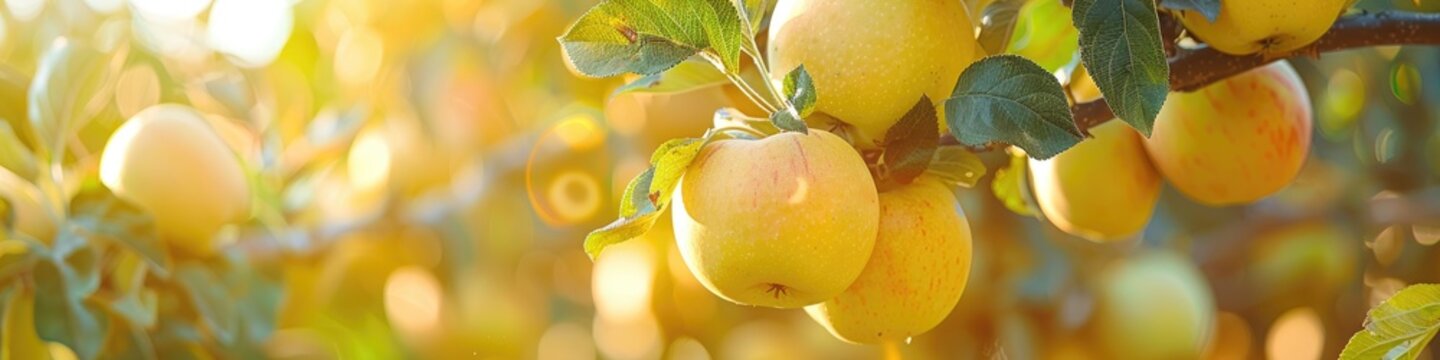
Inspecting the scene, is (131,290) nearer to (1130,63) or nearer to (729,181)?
(729,181)

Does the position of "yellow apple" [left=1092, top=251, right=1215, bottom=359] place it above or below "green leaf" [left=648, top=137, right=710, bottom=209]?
below

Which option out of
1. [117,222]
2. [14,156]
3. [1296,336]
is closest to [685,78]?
[117,222]

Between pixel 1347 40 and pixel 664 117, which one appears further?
pixel 664 117

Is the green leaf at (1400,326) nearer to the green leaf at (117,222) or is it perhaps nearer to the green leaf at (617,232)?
the green leaf at (617,232)


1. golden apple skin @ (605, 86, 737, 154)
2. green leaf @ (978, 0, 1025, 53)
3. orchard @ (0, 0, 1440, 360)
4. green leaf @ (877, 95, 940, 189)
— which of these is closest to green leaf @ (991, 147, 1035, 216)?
orchard @ (0, 0, 1440, 360)

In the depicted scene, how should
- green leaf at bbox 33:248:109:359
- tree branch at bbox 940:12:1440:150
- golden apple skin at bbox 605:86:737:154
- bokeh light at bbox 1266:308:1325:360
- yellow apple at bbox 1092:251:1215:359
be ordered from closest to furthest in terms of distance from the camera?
1. tree branch at bbox 940:12:1440:150
2. green leaf at bbox 33:248:109:359
3. yellow apple at bbox 1092:251:1215:359
4. golden apple skin at bbox 605:86:737:154
5. bokeh light at bbox 1266:308:1325:360

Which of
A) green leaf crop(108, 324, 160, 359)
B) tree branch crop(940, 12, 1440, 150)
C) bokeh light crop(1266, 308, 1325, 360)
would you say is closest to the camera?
tree branch crop(940, 12, 1440, 150)

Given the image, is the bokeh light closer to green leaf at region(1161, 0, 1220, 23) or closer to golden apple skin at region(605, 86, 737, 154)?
golden apple skin at region(605, 86, 737, 154)

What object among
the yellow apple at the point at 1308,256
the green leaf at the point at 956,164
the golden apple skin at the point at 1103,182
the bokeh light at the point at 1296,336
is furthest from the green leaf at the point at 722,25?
the bokeh light at the point at 1296,336
